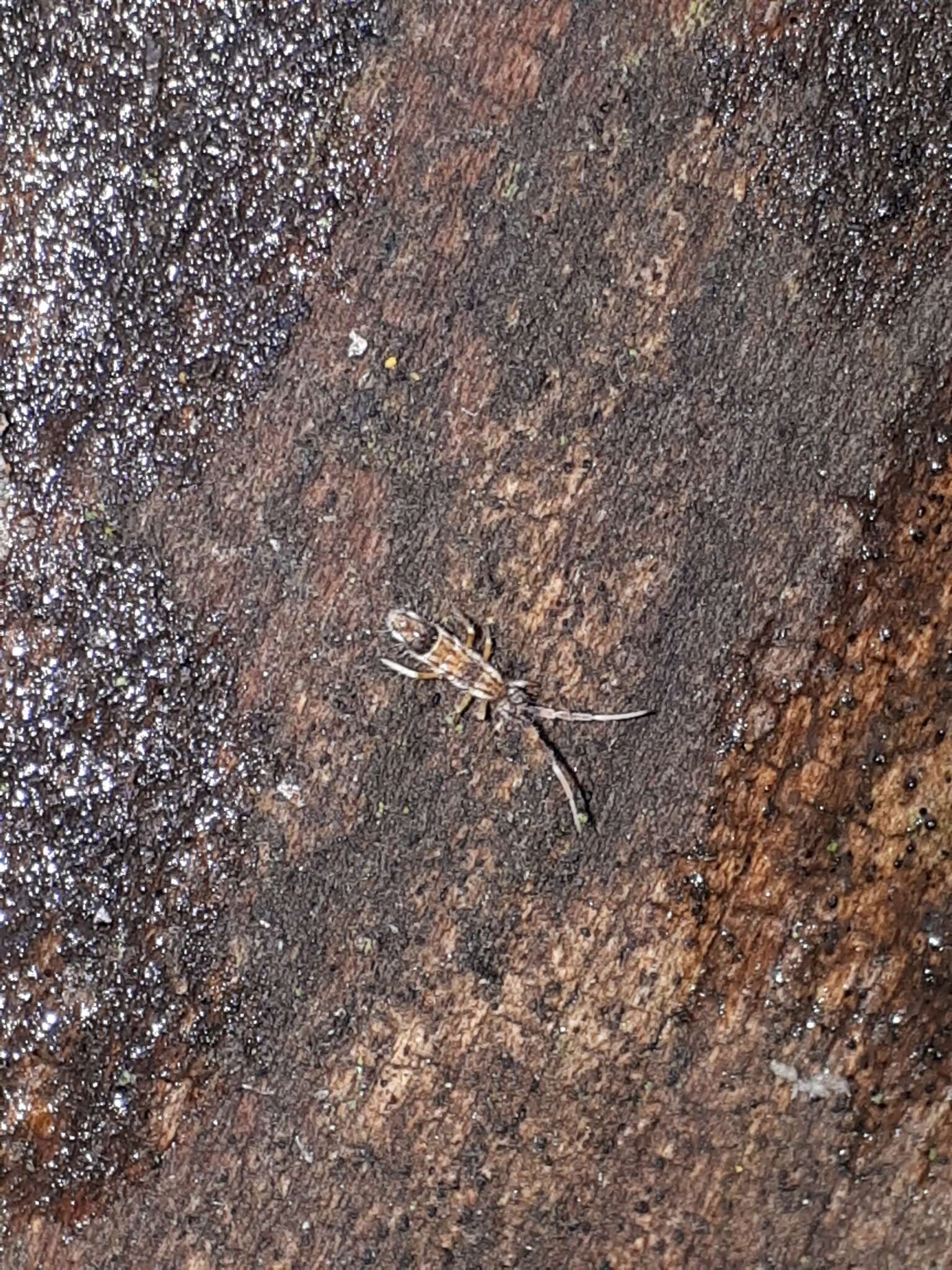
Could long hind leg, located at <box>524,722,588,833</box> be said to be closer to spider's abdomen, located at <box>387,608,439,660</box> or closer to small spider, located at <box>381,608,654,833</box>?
small spider, located at <box>381,608,654,833</box>

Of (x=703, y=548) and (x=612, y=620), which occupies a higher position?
(x=703, y=548)

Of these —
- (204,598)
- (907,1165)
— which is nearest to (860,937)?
(907,1165)

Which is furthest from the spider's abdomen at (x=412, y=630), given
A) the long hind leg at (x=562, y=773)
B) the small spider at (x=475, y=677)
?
the long hind leg at (x=562, y=773)

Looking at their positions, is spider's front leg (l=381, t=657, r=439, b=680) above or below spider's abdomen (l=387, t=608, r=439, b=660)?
below

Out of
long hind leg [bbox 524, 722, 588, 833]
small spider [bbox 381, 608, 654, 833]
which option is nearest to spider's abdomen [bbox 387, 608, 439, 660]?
small spider [bbox 381, 608, 654, 833]

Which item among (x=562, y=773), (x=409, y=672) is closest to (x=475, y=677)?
(x=409, y=672)

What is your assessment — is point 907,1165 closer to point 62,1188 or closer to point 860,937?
point 860,937
